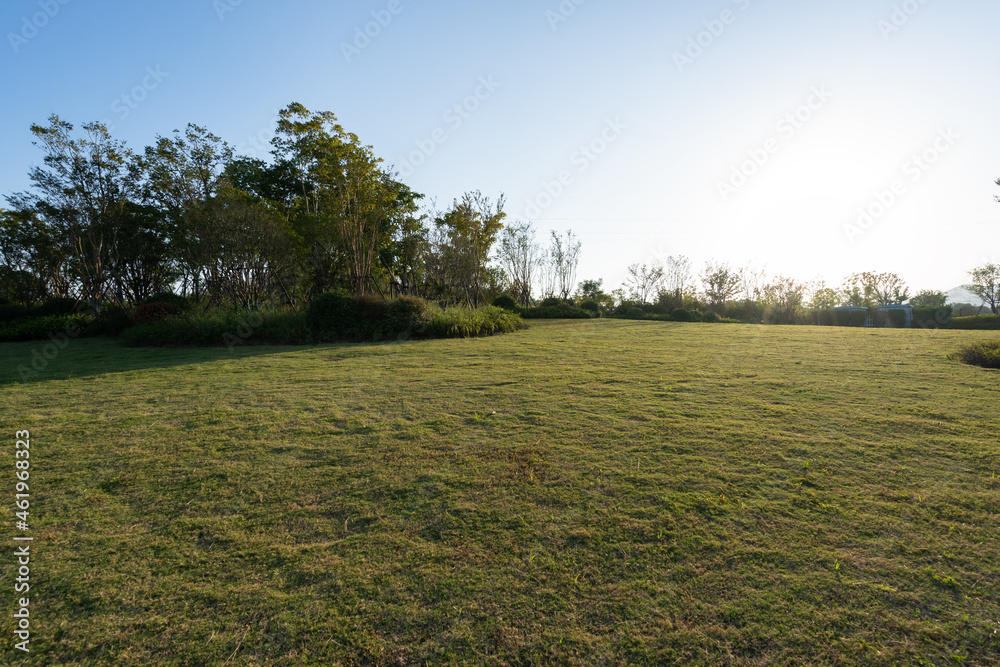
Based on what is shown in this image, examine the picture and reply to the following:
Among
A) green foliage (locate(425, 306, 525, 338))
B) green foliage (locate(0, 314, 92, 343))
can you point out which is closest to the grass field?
green foliage (locate(425, 306, 525, 338))

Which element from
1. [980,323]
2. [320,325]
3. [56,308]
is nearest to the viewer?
[320,325]

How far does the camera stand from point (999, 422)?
4230 millimetres

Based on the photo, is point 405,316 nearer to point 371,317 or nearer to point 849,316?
point 371,317

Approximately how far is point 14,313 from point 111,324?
18.2ft

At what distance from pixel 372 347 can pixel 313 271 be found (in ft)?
36.2

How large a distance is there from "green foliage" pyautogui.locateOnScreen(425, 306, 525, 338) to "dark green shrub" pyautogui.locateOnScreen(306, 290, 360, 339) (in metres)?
2.08

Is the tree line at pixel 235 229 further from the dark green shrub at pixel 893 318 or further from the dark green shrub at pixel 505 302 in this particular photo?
the dark green shrub at pixel 893 318

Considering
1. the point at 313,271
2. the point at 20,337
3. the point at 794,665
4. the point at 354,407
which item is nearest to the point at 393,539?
the point at 794,665

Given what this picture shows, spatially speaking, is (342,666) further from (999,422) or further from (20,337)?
(20,337)

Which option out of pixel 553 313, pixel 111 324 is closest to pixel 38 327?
pixel 111 324

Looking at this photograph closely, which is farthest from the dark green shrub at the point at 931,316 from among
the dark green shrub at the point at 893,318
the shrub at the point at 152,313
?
the shrub at the point at 152,313

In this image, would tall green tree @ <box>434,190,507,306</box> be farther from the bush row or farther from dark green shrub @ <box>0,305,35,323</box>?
dark green shrub @ <box>0,305,35,323</box>

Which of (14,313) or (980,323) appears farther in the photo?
(980,323)

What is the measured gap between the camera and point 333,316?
40.6ft
